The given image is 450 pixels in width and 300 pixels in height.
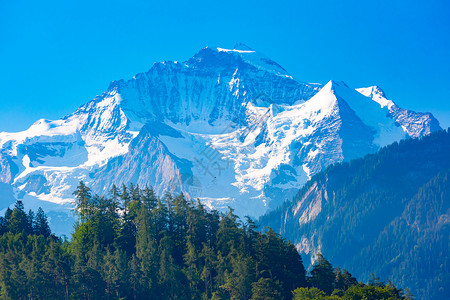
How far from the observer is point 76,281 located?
331 feet

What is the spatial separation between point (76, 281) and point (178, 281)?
19153 millimetres

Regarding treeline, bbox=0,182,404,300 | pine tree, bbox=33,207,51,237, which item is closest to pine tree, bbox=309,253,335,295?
treeline, bbox=0,182,404,300

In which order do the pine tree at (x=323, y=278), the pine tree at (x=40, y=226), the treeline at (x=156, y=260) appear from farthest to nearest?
the pine tree at (x=40, y=226) < the pine tree at (x=323, y=278) < the treeline at (x=156, y=260)

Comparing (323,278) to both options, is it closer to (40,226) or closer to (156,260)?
(156,260)

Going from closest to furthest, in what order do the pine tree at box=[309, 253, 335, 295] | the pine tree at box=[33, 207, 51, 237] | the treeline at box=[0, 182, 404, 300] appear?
the treeline at box=[0, 182, 404, 300] < the pine tree at box=[309, 253, 335, 295] < the pine tree at box=[33, 207, 51, 237]

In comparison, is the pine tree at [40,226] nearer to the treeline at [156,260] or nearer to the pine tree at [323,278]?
the treeline at [156,260]

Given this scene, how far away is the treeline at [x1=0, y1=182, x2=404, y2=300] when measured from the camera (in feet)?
329

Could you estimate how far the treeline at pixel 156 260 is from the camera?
10038cm

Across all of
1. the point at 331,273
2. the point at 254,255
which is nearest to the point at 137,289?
the point at 254,255

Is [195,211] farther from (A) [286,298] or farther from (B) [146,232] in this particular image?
(A) [286,298]

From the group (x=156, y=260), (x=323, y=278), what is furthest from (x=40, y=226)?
(x=323, y=278)

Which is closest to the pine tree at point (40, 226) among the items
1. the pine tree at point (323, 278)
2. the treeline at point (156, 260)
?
the treeline at point (156, 260)

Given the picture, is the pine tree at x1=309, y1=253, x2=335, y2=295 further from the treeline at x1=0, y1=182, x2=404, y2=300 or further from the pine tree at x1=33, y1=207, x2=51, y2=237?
the pine tree at x1=33, y1=207, x2=51, y2=237

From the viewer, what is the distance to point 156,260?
11625 centimetres
